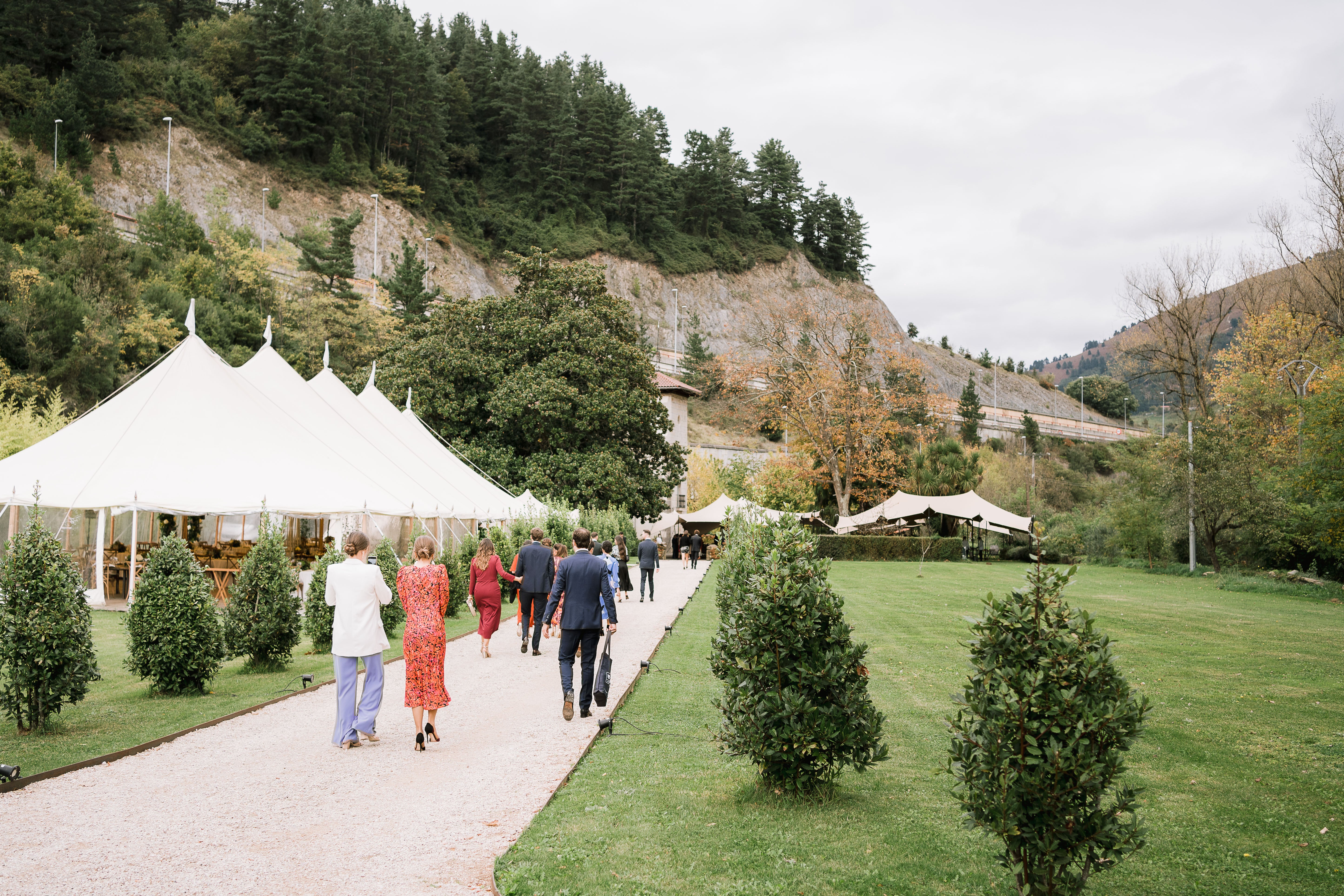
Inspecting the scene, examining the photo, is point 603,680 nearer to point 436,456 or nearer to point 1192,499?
point 436,456

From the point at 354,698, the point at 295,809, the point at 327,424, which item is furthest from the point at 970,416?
the point at 295,809

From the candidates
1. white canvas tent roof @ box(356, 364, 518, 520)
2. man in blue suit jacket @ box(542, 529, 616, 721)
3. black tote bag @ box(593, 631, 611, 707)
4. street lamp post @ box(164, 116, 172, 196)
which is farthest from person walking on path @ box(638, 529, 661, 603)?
street lamp post @ box(164, 116, 172, 196)

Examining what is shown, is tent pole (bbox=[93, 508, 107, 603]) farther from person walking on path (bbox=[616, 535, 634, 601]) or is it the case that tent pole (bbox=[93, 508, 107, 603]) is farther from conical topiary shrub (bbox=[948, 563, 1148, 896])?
conical topiary shrub (bbox=[948, 563, 1148, 896])

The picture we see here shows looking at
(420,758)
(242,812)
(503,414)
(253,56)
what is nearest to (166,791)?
(242,812)

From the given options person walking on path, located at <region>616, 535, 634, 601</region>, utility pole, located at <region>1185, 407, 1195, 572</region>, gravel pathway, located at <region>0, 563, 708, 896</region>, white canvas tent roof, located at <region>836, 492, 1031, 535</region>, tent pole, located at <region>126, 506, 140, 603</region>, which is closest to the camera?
gravel pathway, located at <region>0, 563, 708, 896</region>

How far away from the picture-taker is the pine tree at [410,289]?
51.6m

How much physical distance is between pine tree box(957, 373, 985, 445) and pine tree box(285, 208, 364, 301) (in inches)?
1841

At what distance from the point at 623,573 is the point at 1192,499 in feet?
74.1

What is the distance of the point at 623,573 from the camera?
2209cm

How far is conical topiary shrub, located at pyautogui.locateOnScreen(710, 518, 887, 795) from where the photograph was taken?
534cm

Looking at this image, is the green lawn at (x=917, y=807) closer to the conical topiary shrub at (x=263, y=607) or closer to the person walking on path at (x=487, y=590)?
the person walking on path at (x=487, y=590)

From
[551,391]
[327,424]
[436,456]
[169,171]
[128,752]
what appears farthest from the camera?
[169,171]

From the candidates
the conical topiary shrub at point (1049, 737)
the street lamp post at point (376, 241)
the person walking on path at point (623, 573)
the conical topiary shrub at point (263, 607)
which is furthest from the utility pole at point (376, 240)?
the conical topiary shrub at point (1049, 737)

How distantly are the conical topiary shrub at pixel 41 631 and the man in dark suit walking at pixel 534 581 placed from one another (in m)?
5.48
